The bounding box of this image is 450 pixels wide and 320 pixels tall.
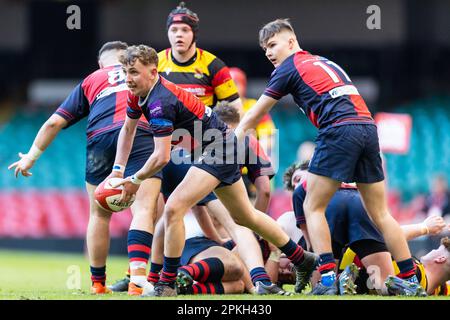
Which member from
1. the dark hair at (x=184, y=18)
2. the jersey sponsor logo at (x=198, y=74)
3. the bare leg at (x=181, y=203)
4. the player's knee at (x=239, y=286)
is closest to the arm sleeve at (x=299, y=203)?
the player's knee at (x=239, y=286)

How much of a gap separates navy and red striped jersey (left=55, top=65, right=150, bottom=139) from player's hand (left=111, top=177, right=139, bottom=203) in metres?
0.85

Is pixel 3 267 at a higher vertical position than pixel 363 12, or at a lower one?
lower

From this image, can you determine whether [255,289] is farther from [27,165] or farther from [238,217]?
[27,165]

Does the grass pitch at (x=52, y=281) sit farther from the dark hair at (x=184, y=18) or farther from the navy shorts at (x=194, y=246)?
the dark hair at (x=184, y=18)

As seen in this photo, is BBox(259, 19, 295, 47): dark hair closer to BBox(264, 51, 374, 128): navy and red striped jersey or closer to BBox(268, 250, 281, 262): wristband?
BBox(264, 51, 374, 128): navy and red striped jersey

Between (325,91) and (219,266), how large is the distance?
1628mm

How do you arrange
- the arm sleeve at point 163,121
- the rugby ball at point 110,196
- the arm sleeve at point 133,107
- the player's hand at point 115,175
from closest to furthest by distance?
the arm sleeve at point 163,121 < the arm sleeve at point 133,107 < the rugby ball at point 110,196 < the player's hand at point 115,175

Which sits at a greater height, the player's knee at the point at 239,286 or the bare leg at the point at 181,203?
the bare leg at the point at 181,203

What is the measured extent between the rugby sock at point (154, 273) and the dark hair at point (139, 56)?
5.41 feet

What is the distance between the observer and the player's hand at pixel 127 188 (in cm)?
692

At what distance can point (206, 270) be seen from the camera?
7.51 meters

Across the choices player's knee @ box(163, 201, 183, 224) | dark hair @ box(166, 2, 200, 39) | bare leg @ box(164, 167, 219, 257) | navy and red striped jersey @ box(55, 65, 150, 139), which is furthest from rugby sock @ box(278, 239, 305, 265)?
dark hair @ box(166, 2, 200, 39)

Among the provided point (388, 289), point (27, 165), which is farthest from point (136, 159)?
point (388, 289)

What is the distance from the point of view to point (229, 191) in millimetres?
7031
